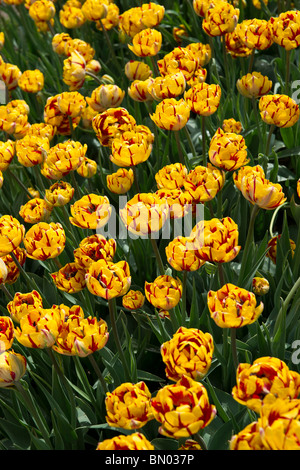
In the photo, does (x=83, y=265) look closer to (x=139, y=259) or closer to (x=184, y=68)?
(x=139, y=259)

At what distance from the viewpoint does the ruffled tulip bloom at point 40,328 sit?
982mm

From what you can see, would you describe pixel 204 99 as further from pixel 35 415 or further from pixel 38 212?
pixel 35 415

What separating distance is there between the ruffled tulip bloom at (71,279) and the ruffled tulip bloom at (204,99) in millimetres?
506

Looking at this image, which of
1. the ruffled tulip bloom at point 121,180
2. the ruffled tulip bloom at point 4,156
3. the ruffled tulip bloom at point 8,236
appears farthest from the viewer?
the ruffled tulip bloom at point 4,156

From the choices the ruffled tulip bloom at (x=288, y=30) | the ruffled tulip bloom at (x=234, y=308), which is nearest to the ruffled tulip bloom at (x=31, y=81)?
the ruffled tulip bloom at (x=288, y=30)

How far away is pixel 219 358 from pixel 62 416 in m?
0.33

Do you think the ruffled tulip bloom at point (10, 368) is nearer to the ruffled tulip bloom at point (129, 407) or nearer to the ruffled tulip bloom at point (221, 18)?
the ruffled tulip bloom at point (129, 407)

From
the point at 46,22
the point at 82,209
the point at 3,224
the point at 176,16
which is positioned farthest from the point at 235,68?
the point at 3,224

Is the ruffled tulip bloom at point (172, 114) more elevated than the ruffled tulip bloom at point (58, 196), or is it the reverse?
the ruffled tulip bloom at point (172, 114)

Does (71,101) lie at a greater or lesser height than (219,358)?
greater

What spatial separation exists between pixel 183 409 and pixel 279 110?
2.70ft

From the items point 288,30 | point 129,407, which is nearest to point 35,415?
point 129,407

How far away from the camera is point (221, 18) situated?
5.42 ft

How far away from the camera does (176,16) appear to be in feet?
8.54
